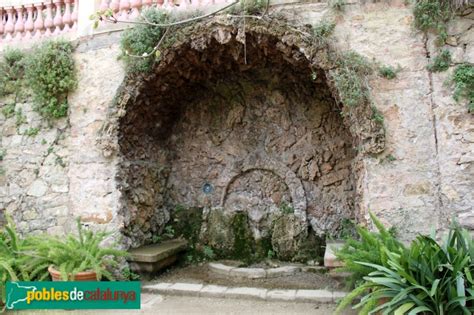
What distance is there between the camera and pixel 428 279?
2.91 m

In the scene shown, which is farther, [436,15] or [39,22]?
[39,22]

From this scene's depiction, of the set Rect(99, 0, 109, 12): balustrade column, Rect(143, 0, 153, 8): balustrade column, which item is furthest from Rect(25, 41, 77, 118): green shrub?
Rect(143, 0, 153, 8): balustrade column

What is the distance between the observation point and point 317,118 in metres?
5.50

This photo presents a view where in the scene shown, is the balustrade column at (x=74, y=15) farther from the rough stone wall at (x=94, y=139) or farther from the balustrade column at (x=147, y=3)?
the balustrade column at (x=147, y=3)

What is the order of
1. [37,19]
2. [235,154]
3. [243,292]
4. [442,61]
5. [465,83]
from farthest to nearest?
[235,154]
[37,19]
[243,292]
[442,61]
[465,83]

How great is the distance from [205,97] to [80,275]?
10.1 feet

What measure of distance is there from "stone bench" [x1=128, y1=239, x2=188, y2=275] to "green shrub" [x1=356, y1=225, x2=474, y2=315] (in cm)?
254

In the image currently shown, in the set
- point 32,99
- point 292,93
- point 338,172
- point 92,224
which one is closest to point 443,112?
point 338,172

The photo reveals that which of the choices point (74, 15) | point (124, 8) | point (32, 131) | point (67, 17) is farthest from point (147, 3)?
point (32, 131)

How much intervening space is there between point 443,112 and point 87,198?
4.03m

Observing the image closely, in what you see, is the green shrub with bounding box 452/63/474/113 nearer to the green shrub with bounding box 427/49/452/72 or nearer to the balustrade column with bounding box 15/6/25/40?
the green shrub with bounding box 427/49/452/72

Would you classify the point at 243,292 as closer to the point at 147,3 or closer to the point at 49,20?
the point at 147,3

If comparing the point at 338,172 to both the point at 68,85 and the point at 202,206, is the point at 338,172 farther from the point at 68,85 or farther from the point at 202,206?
the point at 68,85

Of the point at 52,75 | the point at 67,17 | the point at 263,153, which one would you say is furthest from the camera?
the point at 263,153
